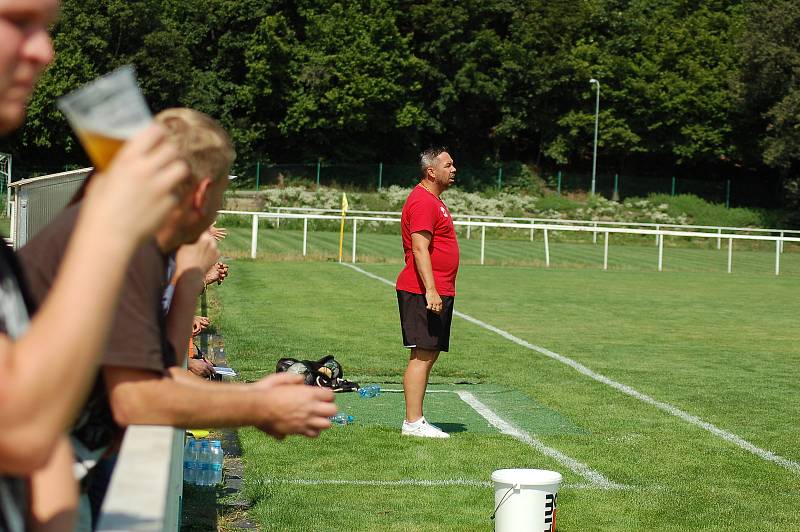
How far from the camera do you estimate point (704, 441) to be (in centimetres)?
910

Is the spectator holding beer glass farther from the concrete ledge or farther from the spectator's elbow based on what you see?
the concrete ledge

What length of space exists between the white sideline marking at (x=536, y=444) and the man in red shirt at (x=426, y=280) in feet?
2.09

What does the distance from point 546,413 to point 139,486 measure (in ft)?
27.1

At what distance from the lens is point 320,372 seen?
10664 mm

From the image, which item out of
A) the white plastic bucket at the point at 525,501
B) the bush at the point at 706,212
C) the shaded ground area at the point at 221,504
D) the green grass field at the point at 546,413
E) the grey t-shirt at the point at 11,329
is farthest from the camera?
the bush at the point at 706,212

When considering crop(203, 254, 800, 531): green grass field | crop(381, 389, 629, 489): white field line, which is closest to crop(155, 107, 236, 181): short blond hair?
crop(203, 254, 800, 531): green grass field

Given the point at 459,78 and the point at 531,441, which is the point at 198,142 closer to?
the point at 531,441

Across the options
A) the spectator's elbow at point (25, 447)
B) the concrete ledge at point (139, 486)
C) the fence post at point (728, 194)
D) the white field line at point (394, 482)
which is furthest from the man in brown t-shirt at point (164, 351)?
the fence post at point (728, 194)

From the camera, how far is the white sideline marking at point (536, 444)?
774 cm

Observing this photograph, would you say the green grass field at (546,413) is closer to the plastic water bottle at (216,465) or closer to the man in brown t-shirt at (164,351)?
the plastic water bottle at (216,465)

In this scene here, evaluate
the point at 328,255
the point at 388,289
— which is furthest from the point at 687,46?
the point at 388,289

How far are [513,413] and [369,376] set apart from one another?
8.01ft

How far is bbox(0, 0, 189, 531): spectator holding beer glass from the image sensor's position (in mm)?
1673

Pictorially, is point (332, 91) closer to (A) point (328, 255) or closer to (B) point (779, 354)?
(A) point (328, 255)
